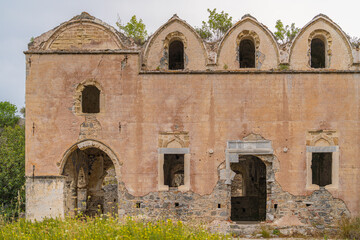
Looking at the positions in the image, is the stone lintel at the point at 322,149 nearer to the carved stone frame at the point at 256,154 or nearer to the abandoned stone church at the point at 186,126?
the abandoned stone church at the point at 186,126

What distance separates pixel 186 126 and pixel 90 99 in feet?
17.1

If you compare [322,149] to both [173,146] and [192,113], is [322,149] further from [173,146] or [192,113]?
[173,146]

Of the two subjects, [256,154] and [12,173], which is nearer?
[256,154]

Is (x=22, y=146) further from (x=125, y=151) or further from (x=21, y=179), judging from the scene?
(x=125, y=151)

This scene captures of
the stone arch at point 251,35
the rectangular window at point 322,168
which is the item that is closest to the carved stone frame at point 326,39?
the stone arch at point 251,35

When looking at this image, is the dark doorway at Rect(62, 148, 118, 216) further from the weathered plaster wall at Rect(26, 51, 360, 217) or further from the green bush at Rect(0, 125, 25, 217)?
the weathered plaster wall at Rect(26, 51, 360, 217)

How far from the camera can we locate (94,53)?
35.3 ft

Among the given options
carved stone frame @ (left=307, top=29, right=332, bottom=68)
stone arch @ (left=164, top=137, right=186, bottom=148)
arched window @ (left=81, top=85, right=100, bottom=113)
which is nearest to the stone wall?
stone arch @ (left=164, top=137, right=186, bottom=148)

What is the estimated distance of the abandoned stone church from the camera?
34.5ft

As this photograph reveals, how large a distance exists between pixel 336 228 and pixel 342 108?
13.1 ft

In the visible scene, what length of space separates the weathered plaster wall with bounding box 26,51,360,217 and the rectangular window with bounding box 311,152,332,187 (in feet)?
9.10

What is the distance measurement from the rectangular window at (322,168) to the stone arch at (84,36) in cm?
957

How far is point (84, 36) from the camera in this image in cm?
1095

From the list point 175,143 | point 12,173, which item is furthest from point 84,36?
point 12,173
